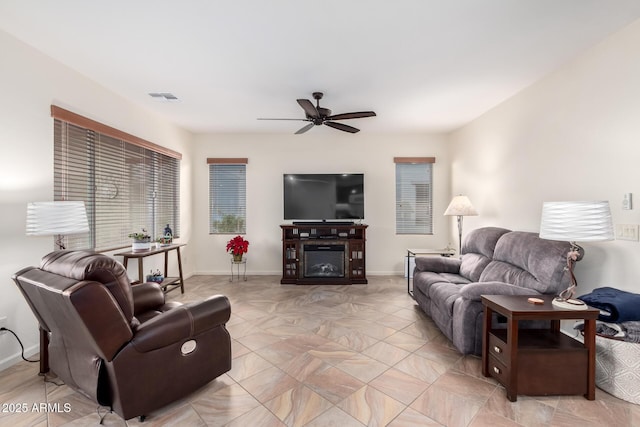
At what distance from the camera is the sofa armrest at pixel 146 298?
2336 millimetres

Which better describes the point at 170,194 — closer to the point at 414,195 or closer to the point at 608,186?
the point at 414,195

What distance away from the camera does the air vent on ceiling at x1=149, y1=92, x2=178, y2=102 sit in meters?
3.47

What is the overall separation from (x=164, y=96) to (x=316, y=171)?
103 inches

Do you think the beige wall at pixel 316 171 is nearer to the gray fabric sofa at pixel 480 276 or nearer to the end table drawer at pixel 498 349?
the gray fabric sofa at pixel 480 276

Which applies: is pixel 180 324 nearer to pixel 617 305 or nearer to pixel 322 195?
pixel 617 305

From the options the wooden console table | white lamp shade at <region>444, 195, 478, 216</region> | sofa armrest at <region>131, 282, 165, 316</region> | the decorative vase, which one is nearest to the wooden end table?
white lamp shade at <region>444, 195, 478, 216</region>

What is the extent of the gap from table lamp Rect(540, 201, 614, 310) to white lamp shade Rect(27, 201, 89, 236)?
3464 mm

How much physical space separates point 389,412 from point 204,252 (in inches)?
174

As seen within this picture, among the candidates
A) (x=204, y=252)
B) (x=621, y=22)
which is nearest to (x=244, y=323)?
(x=204, y=252)

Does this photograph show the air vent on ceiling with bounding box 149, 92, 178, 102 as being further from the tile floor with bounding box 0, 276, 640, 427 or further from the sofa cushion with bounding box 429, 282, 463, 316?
the sofa cushion with bounding box 429, 282, 463, 316

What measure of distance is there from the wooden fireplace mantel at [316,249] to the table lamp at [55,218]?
2.87 meters

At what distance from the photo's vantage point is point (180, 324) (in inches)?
68.9

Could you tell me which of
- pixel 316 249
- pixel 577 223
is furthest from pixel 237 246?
pixel 577 223

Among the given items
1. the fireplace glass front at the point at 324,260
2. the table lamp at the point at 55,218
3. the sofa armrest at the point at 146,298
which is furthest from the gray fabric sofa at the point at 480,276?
the table lamp at the point at 55,218
